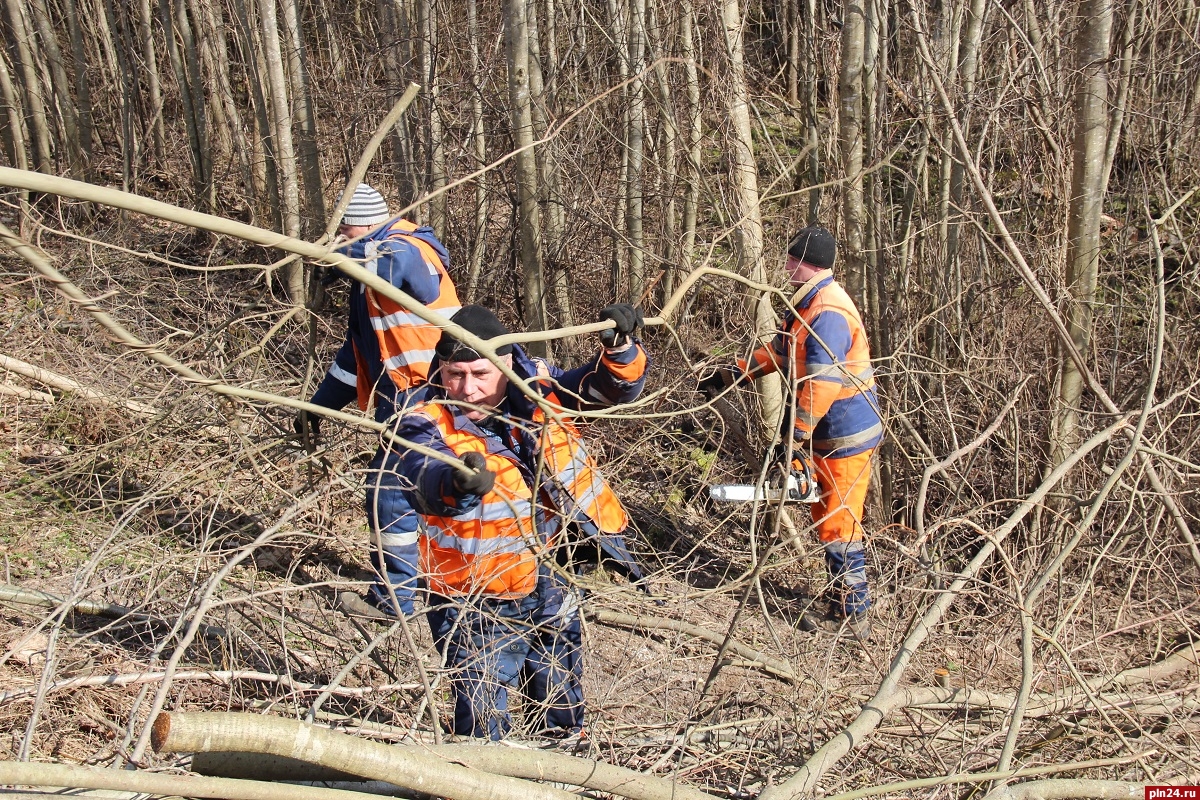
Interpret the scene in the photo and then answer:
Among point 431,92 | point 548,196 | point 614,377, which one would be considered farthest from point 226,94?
point 614,377

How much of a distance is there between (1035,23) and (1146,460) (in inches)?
106

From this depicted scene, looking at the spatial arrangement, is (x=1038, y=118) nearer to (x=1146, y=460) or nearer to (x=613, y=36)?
(x=1146, y=460)

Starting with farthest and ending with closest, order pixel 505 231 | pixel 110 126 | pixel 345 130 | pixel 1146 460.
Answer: pixel 110 126, pixel 345 130, pixel 505 231, pixel 1146 460

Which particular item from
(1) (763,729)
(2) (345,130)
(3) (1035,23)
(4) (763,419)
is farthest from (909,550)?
(2) (345,130)

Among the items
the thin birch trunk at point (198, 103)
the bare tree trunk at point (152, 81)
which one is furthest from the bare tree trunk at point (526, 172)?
the bare tree trunk at point (152, 81)

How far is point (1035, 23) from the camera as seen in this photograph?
5.11m

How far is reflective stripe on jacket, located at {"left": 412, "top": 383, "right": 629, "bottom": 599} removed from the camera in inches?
116

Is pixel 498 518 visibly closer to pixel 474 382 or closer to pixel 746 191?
pixel 474 382

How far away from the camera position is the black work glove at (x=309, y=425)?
12.9 ft

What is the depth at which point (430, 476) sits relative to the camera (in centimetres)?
282

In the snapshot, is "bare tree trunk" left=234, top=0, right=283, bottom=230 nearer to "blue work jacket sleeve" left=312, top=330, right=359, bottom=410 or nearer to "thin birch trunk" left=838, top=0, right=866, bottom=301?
"blue work jacket sleeve" left=312, top=330, right=359, bottom=410

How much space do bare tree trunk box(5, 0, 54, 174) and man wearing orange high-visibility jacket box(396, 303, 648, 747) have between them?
→ 23.9 feet

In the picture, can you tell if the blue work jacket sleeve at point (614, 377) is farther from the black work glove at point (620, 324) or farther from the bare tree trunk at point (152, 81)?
the bare tree trunk at point (152, 81)

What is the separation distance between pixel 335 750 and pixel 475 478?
851mm
